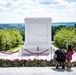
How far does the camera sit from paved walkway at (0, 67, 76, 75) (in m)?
10.4

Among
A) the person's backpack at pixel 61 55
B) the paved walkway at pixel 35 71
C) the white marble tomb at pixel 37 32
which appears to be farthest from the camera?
the white marble tomb at pixel 37 32

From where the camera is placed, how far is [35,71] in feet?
35.6

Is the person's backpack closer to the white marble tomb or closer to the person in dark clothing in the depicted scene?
the person in dark clothing

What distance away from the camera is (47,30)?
760 inches

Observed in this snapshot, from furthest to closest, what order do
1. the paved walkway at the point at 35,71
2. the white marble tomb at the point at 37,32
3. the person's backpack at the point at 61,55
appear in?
1. the white marble tomb at the point at 37,32
2. the person's backpack at the point at 61,55
3. the paved walkway at the point at 35,71

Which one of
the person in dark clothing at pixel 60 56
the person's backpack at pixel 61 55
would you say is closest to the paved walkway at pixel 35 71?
the person in dark clothing at pixel 60 56

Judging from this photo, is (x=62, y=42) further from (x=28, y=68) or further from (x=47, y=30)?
(x=28, y=68)

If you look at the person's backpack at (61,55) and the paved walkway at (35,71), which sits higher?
A: the person's backpack at (61,55)

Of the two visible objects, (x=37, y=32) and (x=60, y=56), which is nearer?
(x=60, y=56)

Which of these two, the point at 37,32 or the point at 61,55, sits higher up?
the point at 61,55

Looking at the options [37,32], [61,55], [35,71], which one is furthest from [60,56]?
[37,32]

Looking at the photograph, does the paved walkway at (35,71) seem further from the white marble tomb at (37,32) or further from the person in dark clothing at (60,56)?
the white marble tomb at (37,32)

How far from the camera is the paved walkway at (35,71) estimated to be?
34.2 feet

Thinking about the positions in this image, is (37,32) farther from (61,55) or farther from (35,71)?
(35,71)
